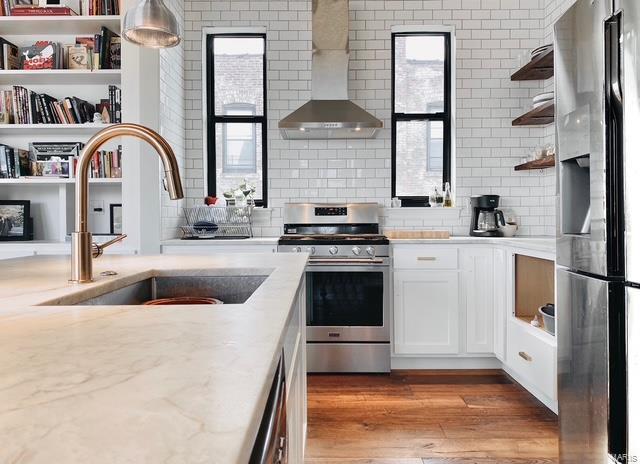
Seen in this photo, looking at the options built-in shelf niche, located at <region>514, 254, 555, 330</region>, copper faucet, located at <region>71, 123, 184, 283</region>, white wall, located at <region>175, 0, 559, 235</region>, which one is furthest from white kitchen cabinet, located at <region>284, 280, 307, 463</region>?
white wall, located at <region>175, 0, 559, 235</region>

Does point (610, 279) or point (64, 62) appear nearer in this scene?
point (610, 279)

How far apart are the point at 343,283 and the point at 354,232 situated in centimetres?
63

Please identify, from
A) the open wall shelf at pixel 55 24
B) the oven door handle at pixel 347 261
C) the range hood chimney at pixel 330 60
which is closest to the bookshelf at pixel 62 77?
the open wall shelf at pixel 55 24

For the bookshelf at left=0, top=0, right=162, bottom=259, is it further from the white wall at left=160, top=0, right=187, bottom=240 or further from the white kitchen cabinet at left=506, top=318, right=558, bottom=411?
the white kitchen cabinet at left=506, top=318, right=558, bottom=411

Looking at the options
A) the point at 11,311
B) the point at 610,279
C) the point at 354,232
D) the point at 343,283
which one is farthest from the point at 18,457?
the point at 354,232

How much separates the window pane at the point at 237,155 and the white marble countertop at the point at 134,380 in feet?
10.5

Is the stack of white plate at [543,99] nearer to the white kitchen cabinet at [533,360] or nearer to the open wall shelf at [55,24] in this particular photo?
the white kitchen cabinet at [533,360]

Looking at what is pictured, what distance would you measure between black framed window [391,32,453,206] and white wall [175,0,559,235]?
0.11m

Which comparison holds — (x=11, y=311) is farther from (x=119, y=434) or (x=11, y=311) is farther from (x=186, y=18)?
(x=186, y=18)

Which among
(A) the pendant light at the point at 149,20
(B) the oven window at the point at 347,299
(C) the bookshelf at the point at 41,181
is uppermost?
(A) the pendant light at the point at 149,20

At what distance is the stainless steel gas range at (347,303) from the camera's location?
3.41 meters

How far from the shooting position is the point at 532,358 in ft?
9.16

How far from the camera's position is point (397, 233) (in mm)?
3619

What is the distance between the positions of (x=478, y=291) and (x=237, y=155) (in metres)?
2.23
